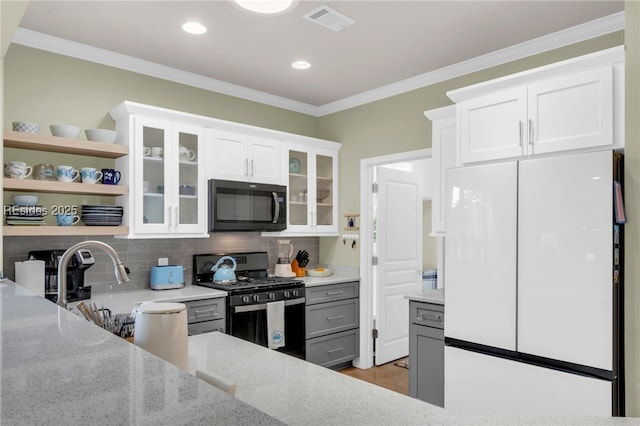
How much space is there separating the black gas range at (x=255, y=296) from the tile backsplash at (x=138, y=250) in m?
0.09

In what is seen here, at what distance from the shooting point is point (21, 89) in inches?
117

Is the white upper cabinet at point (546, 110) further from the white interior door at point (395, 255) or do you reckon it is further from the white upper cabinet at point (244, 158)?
the white upper cabinet at point (244, 158)

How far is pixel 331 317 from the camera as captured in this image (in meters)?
4.10

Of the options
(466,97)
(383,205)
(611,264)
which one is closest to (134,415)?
(611,264)

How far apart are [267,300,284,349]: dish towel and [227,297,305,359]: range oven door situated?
0.13 feet

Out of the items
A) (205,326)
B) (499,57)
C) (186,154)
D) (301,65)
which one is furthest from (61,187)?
(499,57)

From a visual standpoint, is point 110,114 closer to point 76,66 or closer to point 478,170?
point 76,66

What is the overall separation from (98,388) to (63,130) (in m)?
2.88

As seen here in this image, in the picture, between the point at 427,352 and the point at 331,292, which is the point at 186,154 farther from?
the point at 427,352

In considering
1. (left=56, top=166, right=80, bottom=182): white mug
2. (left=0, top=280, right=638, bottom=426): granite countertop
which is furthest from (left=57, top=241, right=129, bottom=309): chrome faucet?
(left=56, top=166, right=80, bottom=182): white mug

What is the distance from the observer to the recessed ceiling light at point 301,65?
3.50m

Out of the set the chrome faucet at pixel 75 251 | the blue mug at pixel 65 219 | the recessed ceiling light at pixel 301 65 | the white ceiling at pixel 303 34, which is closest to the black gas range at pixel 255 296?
the blue mug at pixel 65 219

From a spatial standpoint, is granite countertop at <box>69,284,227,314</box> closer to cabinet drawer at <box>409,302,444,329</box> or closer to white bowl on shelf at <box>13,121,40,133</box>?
white bowl on shelf at <box>13,121,40,133</box>

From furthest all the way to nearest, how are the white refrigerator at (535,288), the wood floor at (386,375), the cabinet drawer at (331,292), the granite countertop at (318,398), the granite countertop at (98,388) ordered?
the cabinet drawer at (331,292) → the wood floor at (386,375) → the white refrigerator at (535,288) → the granite countertop at (318,398) → the granite countertop at (98,388)
